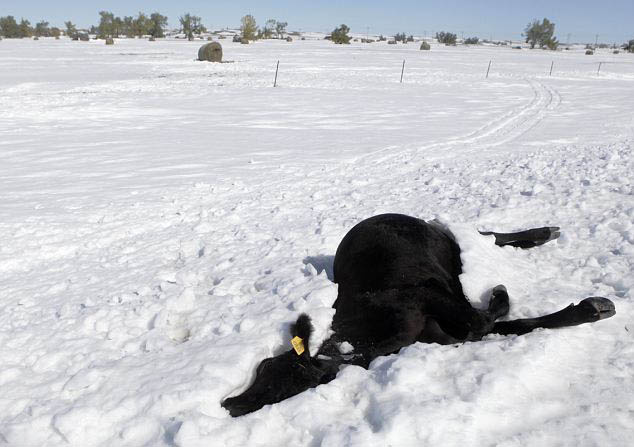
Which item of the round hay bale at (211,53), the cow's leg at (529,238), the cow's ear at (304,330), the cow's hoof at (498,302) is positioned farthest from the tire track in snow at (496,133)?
the round hay bale at (211,53)

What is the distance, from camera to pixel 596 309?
8.66 ft

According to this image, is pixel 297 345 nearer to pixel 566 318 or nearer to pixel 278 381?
pixel 278 381

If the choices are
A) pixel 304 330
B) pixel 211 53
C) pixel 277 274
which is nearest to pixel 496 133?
pixel 277 274

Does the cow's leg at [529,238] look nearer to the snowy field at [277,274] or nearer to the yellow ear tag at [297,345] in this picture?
the snowy field at [277,274]

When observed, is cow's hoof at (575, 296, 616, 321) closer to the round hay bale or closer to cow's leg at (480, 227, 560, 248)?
cow's leg at (480, 227, 560, 248)

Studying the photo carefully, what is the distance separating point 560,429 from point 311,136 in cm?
863

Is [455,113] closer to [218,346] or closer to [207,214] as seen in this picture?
[207,214]

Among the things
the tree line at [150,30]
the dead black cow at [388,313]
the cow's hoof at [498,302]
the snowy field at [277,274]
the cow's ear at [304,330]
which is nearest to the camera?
the snowy field at [277,274]

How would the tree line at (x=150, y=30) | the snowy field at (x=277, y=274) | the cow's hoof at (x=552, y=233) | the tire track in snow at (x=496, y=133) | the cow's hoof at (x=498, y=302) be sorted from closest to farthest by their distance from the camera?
the snowy field at (x=277, y=274), the cow's hoof at (x=498, y=302), the cow's hoof at (x=552, y=233), the tire track in snow at (x=496, y=133), the tree line at (x=150, y=30)

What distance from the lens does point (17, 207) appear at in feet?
18.4

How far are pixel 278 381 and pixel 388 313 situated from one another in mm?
695

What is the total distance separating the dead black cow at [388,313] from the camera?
235 cm

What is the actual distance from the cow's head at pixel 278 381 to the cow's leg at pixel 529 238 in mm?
2257

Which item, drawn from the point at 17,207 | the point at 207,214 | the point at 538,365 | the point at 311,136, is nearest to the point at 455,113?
the point at 311,136
